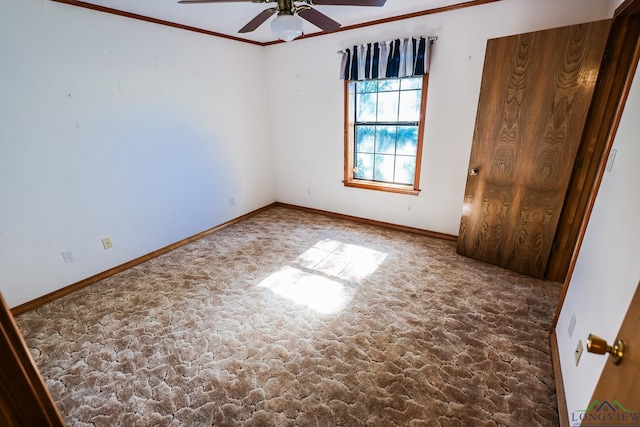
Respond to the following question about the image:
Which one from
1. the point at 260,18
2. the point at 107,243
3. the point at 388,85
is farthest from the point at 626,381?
the point at 107,243

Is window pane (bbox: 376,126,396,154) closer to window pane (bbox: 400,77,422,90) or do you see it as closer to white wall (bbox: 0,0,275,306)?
window pane (bbox: 400,77,422,90)

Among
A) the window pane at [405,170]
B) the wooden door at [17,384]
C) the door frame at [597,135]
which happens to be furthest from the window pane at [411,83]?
the wooden door at [17,384]

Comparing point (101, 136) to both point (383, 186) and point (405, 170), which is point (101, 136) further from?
point (405, 170)

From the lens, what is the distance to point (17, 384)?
1.56ft

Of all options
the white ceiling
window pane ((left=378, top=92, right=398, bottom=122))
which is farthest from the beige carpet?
the white ceiling

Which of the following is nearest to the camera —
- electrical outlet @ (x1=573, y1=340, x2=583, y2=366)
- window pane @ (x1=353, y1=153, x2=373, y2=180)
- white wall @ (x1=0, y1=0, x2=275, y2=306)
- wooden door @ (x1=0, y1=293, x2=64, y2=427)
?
wooden door @ (x1=0, y1=293, x2=64, y2=427)

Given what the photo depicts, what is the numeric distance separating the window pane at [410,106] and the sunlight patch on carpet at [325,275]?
159 cm

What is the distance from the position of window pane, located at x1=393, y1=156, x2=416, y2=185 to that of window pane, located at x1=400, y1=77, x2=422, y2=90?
2.59ft

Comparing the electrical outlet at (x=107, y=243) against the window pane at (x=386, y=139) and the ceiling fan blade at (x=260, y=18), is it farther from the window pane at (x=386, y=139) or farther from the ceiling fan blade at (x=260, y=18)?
the window pane at (x=386, y=139)

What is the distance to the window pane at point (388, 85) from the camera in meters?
3.40

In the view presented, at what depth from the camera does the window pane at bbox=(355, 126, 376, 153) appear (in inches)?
147

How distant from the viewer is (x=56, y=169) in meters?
2.43

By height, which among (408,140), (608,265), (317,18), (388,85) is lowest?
(608,265)

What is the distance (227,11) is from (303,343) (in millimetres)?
2879
